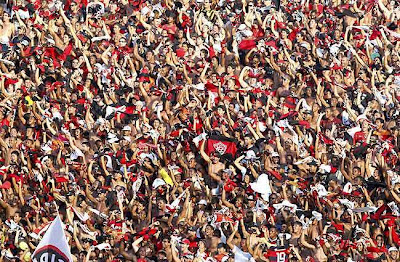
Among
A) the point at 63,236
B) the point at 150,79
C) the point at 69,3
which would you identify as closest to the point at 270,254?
the point at 63,236

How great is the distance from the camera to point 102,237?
72.4ft

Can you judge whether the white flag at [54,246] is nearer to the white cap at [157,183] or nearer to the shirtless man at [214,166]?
the white cap at [157,183]

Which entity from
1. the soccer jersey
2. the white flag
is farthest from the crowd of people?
the white flag

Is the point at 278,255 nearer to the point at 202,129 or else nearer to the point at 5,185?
the point at 202,129

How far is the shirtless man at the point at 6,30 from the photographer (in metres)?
27.1

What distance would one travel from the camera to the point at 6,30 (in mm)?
27344

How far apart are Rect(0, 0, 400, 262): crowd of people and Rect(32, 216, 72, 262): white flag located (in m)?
1.54

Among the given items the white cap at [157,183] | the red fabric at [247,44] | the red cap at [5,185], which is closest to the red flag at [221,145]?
the white cap at [157,183]

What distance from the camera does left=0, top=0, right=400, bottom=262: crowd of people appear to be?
22.1 m

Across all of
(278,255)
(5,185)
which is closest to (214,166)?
(278,255)

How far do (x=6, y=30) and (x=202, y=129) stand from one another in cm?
509

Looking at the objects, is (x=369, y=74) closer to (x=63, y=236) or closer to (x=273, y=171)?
(x=273, y=171)

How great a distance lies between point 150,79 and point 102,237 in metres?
4.85

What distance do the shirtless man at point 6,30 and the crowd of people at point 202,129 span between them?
0.04m
